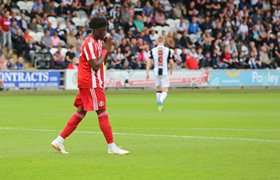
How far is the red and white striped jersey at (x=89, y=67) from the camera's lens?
1383cm

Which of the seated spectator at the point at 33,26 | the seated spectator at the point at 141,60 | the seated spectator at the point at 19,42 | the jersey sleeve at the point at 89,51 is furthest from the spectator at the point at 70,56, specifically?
the jersey sleeve at the point at 89,51

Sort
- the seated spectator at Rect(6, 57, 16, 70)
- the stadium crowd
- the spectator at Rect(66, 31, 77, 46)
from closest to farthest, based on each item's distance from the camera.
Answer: the seated spectator at Rect(6, 57, 16, 70) → the stadium crowd → the spectator at Rect(66, 31, 77, 46)

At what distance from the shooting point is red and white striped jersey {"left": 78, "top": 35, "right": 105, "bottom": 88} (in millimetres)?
13828

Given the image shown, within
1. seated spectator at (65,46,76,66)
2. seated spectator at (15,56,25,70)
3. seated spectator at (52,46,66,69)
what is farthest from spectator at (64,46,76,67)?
seated spectator at (15,56,25,70)

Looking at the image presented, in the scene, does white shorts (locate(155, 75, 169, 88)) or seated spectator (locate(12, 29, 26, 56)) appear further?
seated spectator (locate(12, 29, 26, 56))

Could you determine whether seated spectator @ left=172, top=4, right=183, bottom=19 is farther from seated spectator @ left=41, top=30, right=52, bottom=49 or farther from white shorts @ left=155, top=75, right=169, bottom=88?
white shorts @ left=155, top=75, right=169, bottom=88

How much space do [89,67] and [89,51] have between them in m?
0.29

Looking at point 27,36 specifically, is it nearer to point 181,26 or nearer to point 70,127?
point 181,26

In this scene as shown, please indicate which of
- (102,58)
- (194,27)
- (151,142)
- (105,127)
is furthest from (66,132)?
(194,27)

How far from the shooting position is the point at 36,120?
72.7 ft

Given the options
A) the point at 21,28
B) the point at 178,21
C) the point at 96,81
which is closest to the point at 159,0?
the point at 178,21

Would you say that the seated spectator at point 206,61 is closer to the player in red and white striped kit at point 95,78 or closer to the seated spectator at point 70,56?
the seated spectator at point 70,56

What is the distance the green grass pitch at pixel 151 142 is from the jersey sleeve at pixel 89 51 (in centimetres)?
162

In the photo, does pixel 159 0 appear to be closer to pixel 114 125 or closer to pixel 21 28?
pixel 21 28
